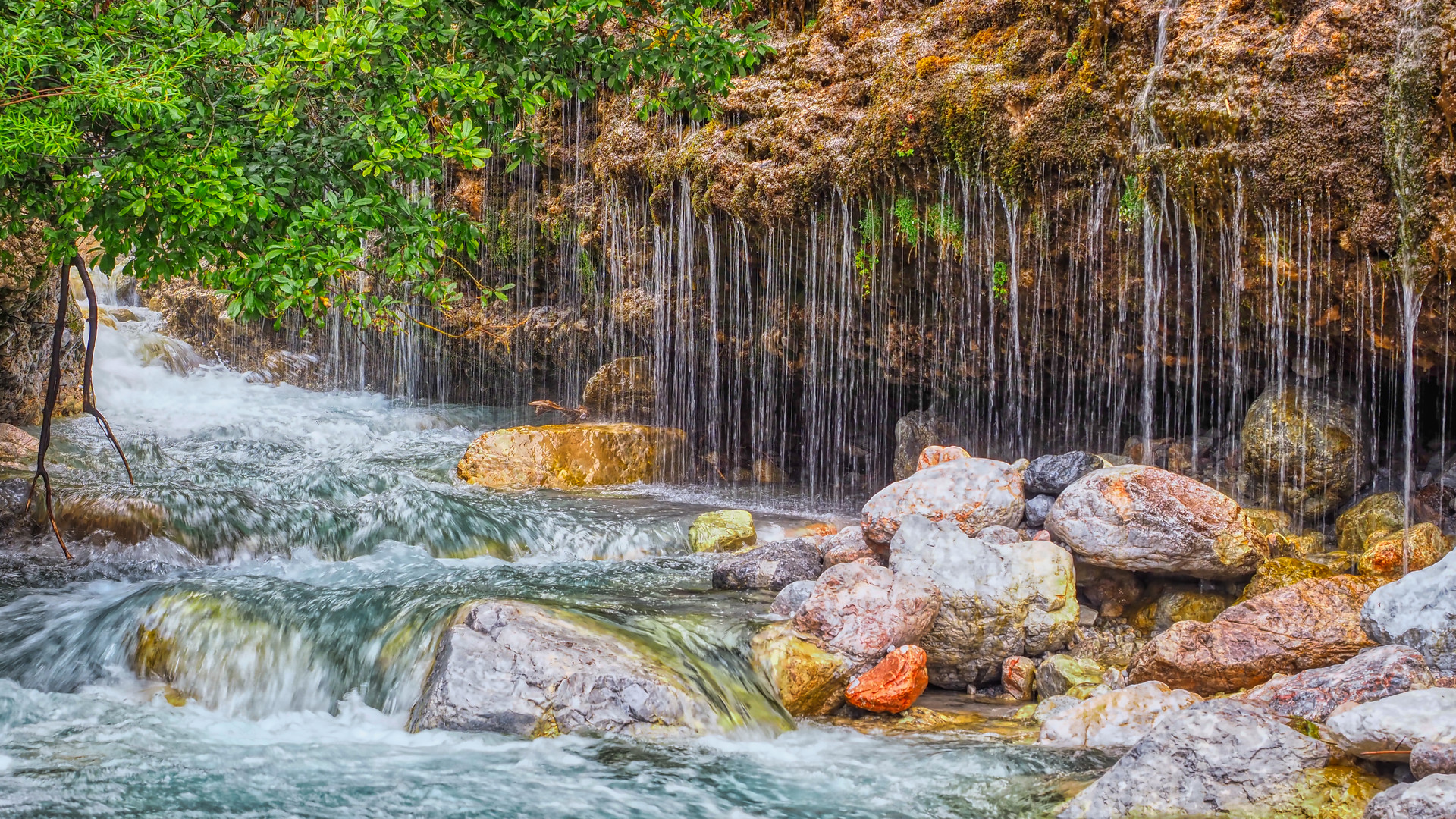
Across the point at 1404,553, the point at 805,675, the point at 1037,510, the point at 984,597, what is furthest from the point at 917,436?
the point at 805,675

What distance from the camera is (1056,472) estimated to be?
8164 millimetres

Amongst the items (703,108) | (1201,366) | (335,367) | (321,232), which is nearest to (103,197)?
(321,232)

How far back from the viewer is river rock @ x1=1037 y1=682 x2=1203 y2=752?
504cm

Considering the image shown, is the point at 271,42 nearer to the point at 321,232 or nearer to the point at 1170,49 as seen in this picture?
the point at 321,232

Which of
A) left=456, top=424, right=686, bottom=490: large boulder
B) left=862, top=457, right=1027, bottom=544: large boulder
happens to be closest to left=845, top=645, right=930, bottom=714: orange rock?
left=862, top=457, right=1027, bottom=544: large boulder

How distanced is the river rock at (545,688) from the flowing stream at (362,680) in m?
0.11

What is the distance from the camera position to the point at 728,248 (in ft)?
40.5

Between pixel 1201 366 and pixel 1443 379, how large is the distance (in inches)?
88.9

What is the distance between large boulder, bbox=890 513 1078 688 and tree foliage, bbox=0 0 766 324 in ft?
12.3

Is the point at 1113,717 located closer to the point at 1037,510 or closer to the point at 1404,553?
the point at 1037,510

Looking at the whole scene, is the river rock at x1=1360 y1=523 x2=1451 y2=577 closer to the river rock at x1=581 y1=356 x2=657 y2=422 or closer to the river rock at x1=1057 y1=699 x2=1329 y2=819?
the river rock at x1=1057 y1=699 x2=1329 y2=819

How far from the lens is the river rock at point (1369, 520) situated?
8.40 m

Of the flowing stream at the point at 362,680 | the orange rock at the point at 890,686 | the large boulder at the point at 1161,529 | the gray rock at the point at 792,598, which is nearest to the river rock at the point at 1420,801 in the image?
the flowing stream at the point at 362,680

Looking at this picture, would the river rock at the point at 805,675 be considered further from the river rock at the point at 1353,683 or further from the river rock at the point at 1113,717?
the river rock at the point at 1353,683
